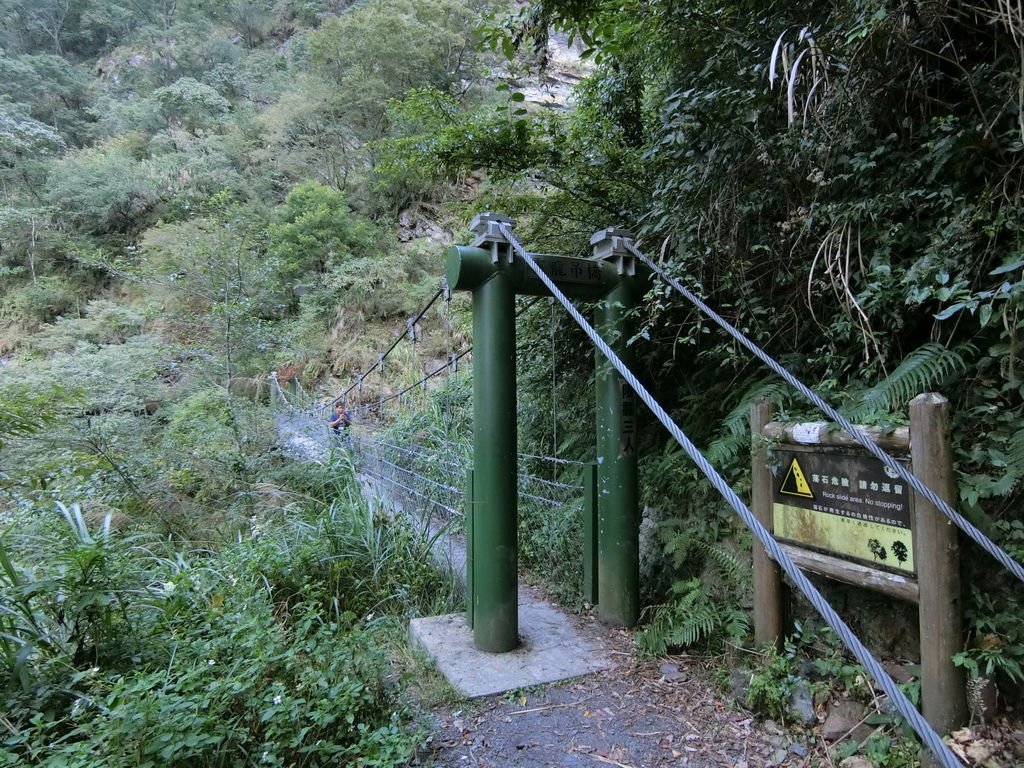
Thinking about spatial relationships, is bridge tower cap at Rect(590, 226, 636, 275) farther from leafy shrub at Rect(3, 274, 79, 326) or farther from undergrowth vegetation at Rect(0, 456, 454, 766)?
leafy shrub at Rect(3, 274, 79, 326)

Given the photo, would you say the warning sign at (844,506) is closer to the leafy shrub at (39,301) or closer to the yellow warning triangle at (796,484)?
the yellow warning triangle at (796,484)

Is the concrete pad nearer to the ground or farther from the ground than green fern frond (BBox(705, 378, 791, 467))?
nearer to the ground

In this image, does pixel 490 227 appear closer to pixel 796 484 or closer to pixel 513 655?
pixel 796 484

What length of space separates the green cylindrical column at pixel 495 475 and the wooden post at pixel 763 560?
34.0 inches

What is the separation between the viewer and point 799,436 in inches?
61.8

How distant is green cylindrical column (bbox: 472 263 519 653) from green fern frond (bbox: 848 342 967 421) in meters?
1.15

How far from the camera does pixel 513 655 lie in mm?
2020

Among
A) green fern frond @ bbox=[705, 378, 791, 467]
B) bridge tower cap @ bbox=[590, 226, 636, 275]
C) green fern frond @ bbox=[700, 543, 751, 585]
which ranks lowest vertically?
green fern frond @ bbox=[700, 543, 751, 585]

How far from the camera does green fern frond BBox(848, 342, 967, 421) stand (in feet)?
4.65

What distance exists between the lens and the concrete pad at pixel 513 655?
1.84 metres

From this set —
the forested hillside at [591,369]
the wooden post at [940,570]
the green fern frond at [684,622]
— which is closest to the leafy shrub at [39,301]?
the forested hillside at [591,369]

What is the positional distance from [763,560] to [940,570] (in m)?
0.51

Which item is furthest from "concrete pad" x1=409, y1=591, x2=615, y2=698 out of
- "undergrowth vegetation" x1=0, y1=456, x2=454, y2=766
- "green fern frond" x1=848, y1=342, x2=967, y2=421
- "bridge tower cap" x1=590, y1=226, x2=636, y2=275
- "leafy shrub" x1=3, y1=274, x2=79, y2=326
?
"leafy shrub" x1=3, y1=274, x2=79, y2=326

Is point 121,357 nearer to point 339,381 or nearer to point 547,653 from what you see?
point 339,381
